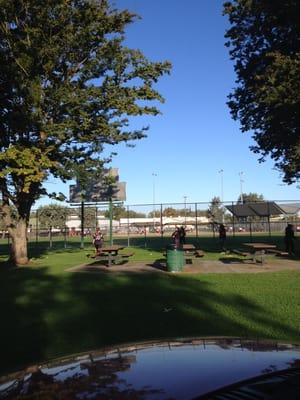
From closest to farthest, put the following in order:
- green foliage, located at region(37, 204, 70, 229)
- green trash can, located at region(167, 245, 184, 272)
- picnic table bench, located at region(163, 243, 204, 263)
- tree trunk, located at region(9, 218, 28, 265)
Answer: green trash can, located at region(167, 245, 184, 272) → picnic table bench, located at region(163, 243, 204, 263) → tree trunk, located at region(9, 218, 28, 265) → green foliage, located at region(37, 204, 70, 229)

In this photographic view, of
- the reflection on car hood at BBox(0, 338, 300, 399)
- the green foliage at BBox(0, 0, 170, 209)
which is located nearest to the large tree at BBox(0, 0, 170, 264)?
the green foliage at BBox(0, 0, 170, 209)

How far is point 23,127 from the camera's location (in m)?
22.1

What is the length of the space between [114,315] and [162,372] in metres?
7.73

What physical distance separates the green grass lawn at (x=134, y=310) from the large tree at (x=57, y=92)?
794 centimetres

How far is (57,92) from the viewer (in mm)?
21812

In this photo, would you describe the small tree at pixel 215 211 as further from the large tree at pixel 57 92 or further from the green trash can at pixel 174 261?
the green trash can at pixel 174 261

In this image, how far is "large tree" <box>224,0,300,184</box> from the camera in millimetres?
22828

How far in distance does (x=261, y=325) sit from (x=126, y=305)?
3.30 meters

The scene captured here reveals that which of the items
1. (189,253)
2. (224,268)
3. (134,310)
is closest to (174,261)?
(224,268)

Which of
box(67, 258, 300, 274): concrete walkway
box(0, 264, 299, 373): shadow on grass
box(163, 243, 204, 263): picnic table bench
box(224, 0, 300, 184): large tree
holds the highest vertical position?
box(224, 0, 300, 184): large tree

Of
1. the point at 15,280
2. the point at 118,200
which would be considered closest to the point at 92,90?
the point at 15,280

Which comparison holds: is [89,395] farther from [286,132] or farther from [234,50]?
[234,50]

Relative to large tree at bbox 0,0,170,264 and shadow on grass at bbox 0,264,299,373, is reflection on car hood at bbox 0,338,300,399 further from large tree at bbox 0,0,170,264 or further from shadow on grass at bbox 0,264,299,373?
large tree at bbox 0,0,170,264

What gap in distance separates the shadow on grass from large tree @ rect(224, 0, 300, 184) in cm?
1124
